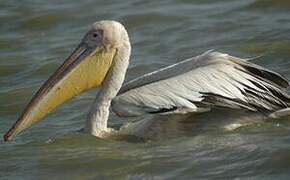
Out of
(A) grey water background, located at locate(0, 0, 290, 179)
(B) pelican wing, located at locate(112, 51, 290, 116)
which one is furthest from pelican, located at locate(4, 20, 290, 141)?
(A) grey water background, located at locate(0, 0, 290, 179)

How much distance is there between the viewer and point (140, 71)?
930cm

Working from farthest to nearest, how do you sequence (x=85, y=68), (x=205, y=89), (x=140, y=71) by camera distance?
(x=140, y=71) → (x=85, y=68) → (x=205, y=89)

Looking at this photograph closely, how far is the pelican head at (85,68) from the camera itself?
7062 mm

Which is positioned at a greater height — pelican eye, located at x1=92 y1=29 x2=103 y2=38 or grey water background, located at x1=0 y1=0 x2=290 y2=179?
pelican eye, located at x1=92 y1=29 x2=103 y2=38

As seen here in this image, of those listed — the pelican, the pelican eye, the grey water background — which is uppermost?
the pelican eye

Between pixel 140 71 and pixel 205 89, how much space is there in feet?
8.81

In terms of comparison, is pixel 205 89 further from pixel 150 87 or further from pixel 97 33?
pixel 97 33

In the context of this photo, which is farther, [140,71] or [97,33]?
[140,71]

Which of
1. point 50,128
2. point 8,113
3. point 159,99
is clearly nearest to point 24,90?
point 8,113

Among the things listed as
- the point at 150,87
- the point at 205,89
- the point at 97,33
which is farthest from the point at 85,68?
the point at 205,89

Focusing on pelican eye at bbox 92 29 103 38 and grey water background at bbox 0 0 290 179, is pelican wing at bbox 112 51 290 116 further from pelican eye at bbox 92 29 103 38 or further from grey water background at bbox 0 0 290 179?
pelican eye at bbox 92 29 103 38

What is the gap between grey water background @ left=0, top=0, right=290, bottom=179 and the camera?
6.16 metres

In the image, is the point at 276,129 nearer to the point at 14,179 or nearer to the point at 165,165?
the point at 165,165

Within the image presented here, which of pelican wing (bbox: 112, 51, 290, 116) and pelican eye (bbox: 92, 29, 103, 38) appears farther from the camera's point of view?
pelican eye (bbox: 92, 29, 103, 38)
